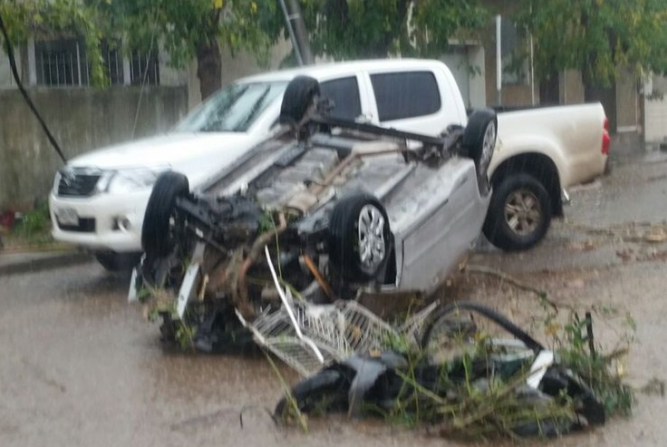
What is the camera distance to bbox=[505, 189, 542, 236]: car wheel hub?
40.9ft

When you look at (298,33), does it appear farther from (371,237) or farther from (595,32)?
(371,237)

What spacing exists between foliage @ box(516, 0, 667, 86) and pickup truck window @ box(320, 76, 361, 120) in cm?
912

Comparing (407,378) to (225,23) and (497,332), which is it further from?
(225,23)

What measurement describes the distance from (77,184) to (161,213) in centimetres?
292

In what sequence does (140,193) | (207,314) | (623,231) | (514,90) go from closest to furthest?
1. (207,314)
2. (140,193)
3. (623,231)
4. (514,90)

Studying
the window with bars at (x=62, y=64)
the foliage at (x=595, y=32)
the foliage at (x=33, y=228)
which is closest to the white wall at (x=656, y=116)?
the foliage at (x=595, y=32)

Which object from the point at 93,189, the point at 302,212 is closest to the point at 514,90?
the point at 93,189

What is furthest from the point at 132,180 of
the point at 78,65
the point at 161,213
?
the point at 78,65

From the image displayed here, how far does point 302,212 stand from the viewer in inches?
340

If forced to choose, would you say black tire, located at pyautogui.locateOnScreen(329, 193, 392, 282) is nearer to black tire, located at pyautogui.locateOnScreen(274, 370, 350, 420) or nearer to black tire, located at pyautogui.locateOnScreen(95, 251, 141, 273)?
black tire, located at pyautogui.locateOnScreen(274, 370, 350, 420)

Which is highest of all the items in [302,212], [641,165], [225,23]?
[225,23]

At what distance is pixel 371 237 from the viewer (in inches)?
327

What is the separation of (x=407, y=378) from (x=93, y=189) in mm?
5342

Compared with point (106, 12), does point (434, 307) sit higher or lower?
lower
